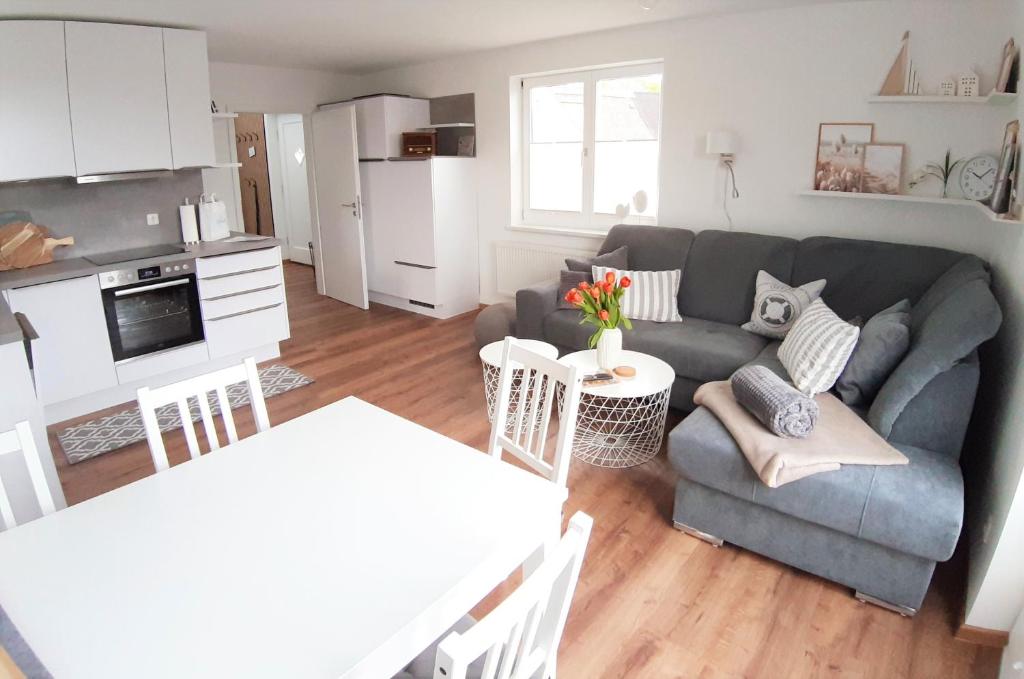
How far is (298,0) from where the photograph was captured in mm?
3285

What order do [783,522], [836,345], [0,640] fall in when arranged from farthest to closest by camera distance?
[836,345], [783,522], [0,640]

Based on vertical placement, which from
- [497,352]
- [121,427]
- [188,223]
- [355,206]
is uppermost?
[355,206]

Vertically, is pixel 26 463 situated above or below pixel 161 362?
above

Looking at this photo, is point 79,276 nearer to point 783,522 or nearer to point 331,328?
point 331,328

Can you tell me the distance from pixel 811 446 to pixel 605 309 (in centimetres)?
109

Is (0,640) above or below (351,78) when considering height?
below

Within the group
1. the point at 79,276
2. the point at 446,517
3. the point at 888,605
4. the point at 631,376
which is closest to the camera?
the point at 446,517

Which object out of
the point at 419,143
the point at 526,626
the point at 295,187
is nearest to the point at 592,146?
the point at 419,143

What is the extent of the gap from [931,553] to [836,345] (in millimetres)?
956

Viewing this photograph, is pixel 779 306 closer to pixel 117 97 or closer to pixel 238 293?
pixel 238 293

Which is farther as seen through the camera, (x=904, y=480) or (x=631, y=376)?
(x=631, y=376)

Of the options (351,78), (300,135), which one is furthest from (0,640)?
(300,135)

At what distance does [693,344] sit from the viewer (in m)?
3.38

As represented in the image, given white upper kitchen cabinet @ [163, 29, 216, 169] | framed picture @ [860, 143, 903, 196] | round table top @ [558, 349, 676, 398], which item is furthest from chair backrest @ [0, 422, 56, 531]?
framed picture @ [860, 143, 903, 196]
